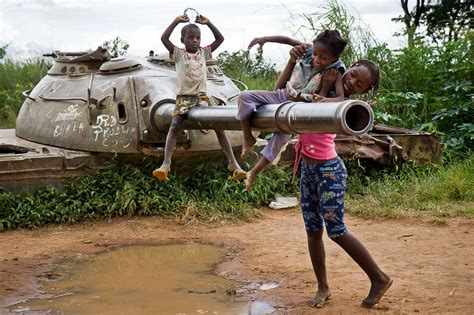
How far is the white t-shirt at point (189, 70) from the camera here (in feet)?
23.5

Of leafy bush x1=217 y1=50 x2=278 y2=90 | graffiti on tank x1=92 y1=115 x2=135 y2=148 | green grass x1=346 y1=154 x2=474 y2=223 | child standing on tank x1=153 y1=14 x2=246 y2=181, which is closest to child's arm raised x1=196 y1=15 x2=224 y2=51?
child standing on tank x1=153 y1=14 x2=246 y2=181

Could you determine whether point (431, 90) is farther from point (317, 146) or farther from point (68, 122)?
point (317, 146)

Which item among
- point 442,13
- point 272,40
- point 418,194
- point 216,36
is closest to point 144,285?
point 272,40

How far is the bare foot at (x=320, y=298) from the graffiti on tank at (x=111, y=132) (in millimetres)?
3378

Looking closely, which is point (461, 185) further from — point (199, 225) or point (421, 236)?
point (199, 225)

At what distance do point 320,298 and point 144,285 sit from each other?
1.40m

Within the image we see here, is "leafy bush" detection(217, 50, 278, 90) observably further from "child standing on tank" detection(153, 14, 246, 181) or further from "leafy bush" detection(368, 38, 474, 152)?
"child standing on tank" detection(153, 14, 246, 181)

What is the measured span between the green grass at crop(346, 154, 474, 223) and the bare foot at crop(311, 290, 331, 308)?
2.80m

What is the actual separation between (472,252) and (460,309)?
1.68 metres

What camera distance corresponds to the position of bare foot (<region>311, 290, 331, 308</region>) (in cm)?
512

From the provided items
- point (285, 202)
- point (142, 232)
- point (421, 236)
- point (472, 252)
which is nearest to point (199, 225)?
point (142, 232)

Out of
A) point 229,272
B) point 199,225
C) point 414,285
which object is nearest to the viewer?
point 414,285

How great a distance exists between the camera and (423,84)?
1180 cm

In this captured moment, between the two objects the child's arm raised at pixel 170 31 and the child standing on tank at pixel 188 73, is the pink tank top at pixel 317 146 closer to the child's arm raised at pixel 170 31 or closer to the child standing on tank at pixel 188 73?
the child standing on tank at pixel 188 73
